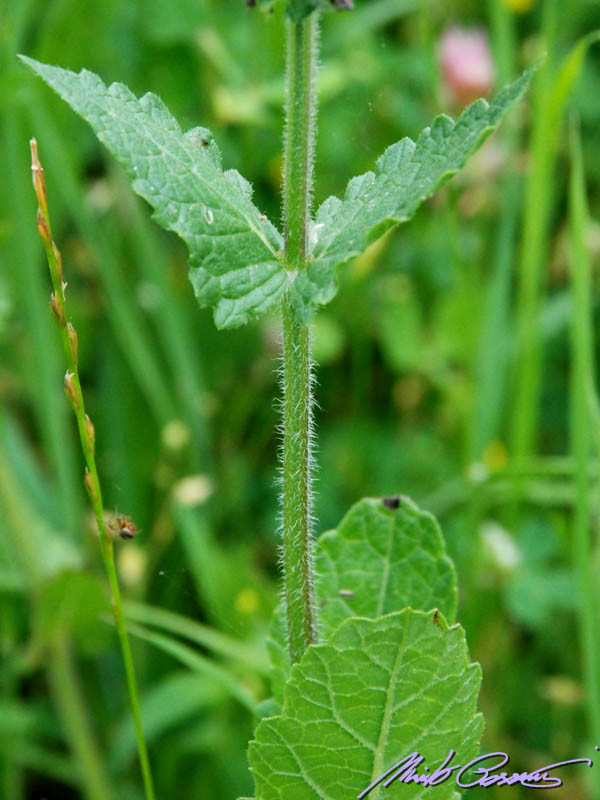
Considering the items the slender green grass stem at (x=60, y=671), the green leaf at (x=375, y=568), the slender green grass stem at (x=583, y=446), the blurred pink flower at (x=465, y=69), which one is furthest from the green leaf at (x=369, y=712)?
the blurred pink flower at (x=465, y=69)

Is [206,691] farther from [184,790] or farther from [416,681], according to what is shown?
[416,681]

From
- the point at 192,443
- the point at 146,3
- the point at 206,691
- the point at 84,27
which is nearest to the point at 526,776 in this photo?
the point at 206,691

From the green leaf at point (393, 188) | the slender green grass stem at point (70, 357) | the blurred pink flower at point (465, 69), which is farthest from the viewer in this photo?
the blurred pink flower at point (465, 69)

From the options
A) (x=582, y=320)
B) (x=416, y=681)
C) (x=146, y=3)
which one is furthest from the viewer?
(x=146, y=3)

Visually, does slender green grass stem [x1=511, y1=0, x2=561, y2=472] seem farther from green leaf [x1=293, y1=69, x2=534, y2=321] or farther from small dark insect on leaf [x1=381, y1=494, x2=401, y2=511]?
green leaf [x1=293, y1=69, x2=534, y2=321]

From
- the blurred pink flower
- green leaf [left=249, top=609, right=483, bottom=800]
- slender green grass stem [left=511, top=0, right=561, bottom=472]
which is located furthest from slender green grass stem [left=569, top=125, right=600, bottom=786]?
the blurred pink flower

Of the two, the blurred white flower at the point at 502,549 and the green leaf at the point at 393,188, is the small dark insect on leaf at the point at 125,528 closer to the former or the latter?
the green leaf at the point at 393,188
